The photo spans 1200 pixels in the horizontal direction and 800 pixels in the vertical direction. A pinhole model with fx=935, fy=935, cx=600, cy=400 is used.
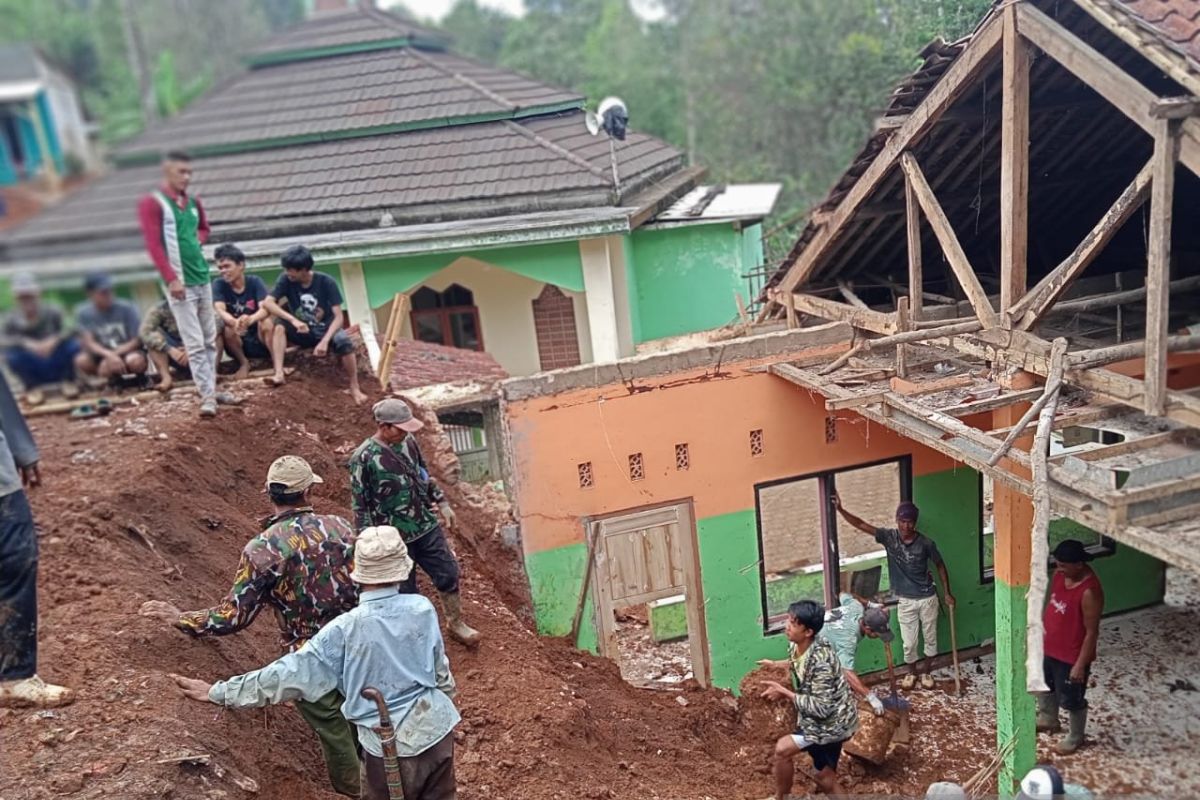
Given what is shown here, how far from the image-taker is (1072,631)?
24.6 ft

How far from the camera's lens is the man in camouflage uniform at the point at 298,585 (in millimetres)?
4301

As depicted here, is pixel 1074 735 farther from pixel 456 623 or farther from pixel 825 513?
pixel 456 623

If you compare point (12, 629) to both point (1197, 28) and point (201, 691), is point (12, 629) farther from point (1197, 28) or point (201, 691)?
point (1197, 28)

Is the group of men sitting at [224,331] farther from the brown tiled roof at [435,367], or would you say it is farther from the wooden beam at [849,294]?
the wooden beam at [849,294]

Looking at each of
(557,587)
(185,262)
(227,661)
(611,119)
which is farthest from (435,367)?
(227,661)

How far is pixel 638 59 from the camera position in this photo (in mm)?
24703

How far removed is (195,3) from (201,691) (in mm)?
37087

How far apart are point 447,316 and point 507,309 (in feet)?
3.09

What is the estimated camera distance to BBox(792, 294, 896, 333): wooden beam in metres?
8.00

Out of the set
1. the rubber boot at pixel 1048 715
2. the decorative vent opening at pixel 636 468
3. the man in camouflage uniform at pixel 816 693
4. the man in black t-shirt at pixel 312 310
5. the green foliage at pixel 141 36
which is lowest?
the rubber boot at pixel 1048 715


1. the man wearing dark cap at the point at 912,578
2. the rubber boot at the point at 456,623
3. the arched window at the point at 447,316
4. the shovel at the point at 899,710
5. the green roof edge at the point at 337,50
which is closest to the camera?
the rubber boot at the point at 456,623

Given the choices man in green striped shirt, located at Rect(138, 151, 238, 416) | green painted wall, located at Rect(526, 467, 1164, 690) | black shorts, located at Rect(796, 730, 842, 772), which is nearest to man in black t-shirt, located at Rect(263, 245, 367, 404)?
man in green striped shirt, located at Rect(138, 151, 238, 416)

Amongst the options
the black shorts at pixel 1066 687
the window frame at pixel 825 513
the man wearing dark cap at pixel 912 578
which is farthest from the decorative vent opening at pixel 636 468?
the black shorts at pixel 1066 687

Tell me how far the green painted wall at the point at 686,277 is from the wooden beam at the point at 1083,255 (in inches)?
265
